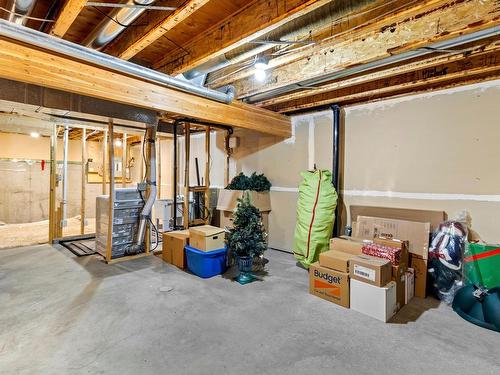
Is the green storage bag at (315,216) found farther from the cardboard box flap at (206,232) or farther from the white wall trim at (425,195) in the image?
the cardboard box flap at (206,232)

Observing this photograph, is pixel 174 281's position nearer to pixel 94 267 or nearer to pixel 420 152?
pixel 94 267

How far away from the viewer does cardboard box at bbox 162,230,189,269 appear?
3.58 metres

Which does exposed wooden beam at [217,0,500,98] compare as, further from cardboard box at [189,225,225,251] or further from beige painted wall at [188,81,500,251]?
cardboard box at [189,225,225,251]

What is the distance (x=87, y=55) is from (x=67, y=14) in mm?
383

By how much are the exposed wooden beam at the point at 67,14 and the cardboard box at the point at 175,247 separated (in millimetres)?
2534

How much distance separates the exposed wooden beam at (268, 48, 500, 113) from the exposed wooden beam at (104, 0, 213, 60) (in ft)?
6.28

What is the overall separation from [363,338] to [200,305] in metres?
1.45

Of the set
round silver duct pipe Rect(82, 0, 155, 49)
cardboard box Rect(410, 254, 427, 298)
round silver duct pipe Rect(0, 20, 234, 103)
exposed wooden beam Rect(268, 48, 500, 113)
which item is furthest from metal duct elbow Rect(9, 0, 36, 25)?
cardboard box Rect(410, 254, 427, 298)

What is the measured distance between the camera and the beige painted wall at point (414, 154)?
2.87 metres

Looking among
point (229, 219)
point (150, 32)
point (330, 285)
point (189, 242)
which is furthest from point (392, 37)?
point (229, 219)

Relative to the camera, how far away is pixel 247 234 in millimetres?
3217

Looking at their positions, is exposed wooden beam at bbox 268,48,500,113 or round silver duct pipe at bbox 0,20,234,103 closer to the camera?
round silver duct pipe at bbox 0,20,234,103

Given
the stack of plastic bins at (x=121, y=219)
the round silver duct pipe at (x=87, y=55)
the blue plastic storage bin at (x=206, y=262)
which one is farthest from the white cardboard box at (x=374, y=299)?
the stack of plastic bins at (x=121, y=219)

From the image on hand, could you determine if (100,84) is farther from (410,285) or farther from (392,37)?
(410,285)
